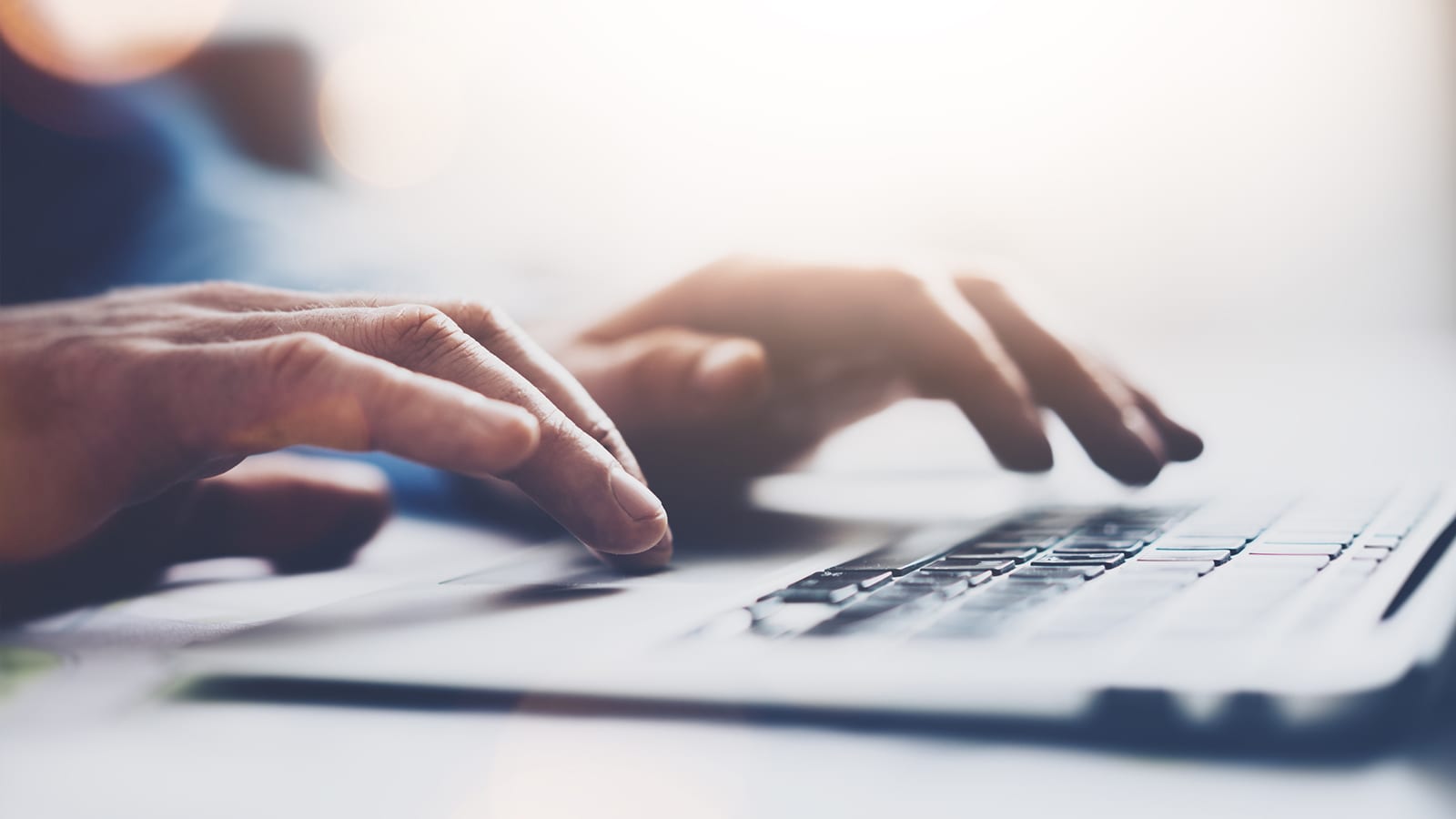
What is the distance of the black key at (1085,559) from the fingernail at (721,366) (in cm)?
26

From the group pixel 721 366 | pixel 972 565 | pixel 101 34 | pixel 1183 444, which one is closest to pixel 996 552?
pixel 972 565

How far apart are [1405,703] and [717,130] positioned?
1.09m

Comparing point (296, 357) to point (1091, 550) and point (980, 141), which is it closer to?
point (1091, 550)

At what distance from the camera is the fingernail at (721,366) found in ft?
2.03

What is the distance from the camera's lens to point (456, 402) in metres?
0.35

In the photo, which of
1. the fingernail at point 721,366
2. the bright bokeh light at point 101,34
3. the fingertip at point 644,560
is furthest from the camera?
the bright bokeh light at point 101,34

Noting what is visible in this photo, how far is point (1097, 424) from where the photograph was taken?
654 mm

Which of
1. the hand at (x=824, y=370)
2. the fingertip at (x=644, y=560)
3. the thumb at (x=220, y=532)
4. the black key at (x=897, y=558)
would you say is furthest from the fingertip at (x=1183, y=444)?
the thumb at (x=220, y=532)

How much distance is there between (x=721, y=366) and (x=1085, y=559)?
0.93 feet

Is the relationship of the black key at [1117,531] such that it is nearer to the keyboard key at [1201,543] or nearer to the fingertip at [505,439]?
the keyboard key at [1201,543]

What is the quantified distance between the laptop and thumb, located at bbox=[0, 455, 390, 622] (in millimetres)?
149

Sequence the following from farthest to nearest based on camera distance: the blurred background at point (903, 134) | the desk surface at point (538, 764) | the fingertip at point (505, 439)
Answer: the blurred background at point (903, 134), the fingertip at point (505, 439), the desk surface at point (538, 764)

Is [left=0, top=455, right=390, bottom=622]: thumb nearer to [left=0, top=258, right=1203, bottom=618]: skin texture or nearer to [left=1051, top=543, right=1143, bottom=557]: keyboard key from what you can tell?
[left=0, top=258, right=1203, bottom=618]: skin texture

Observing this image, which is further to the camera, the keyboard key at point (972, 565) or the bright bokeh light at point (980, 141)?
the bright bokeh light at point (980, 141)
